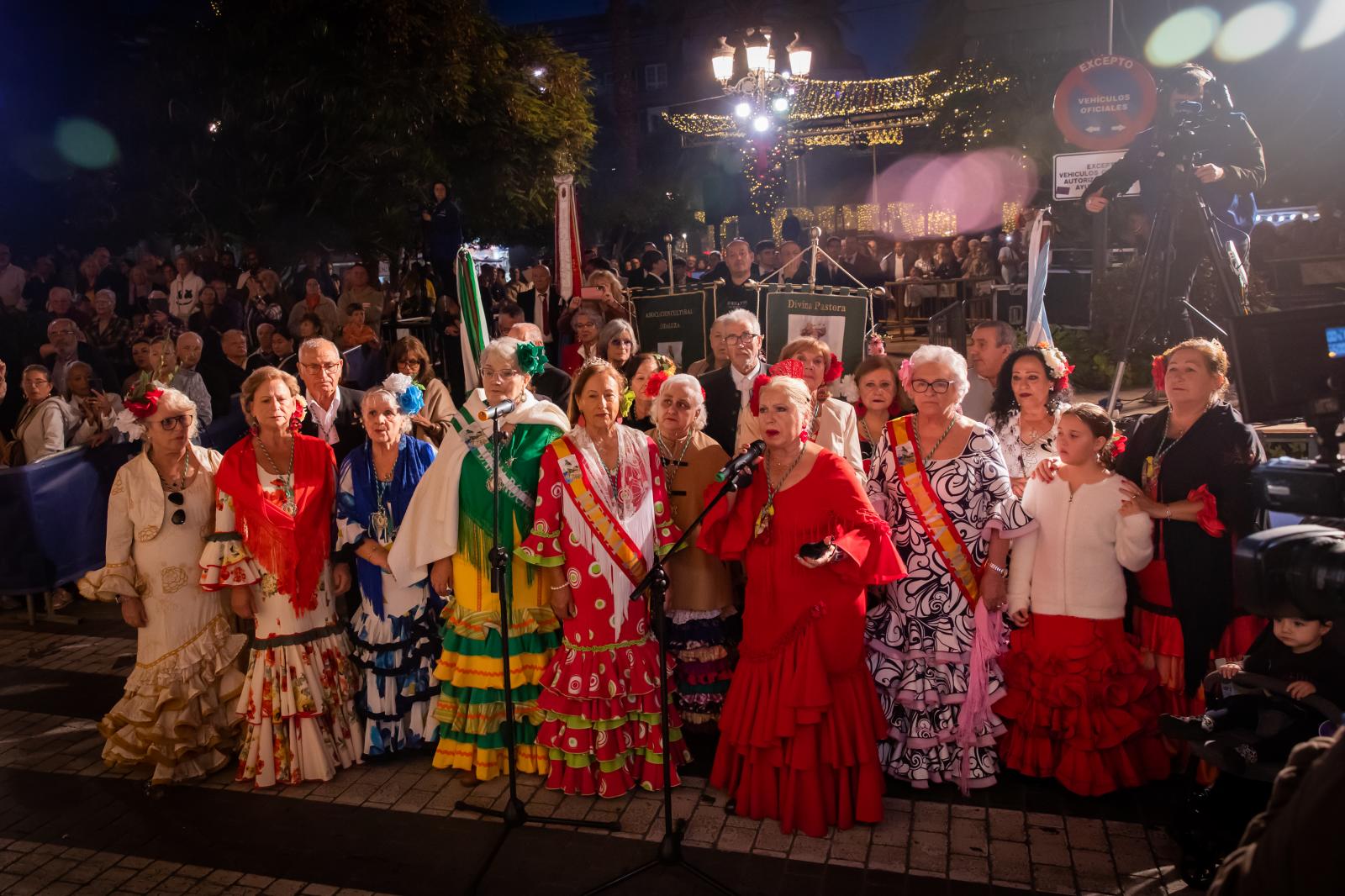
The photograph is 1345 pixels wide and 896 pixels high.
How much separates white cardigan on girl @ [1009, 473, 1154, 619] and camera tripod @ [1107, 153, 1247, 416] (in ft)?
7.40

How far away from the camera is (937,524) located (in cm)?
482

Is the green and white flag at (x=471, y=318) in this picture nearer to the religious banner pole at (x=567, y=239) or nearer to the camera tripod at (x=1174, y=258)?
the religious banner pole at (x=567, y=239)

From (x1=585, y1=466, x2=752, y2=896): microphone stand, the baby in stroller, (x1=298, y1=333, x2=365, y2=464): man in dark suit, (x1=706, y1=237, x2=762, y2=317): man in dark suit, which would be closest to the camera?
the baby in stroller

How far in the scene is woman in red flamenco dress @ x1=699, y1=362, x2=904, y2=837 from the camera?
4.44m

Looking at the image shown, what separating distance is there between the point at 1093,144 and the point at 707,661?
7.03 meters

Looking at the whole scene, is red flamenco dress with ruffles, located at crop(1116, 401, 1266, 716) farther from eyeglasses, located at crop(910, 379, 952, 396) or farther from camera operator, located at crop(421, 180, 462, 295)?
camera operator, located at crop(421, 180, 462, 295)

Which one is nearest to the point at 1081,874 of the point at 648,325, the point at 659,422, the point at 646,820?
the point at 646,820

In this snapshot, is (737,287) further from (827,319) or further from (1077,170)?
(1077,170)

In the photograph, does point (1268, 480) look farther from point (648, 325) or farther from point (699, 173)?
point (699, 173)

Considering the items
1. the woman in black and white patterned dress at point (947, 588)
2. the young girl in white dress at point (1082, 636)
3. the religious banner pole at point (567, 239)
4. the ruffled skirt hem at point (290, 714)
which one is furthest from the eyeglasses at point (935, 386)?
the religious banner pole at point (567, 239)

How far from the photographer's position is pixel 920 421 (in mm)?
4949

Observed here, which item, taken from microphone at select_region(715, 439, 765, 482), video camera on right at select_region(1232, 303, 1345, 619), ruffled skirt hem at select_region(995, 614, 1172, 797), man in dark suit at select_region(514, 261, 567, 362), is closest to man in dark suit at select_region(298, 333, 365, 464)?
microphone at select_region(715, 439, 765, 482)

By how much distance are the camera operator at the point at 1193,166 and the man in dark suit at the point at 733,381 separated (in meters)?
2.70

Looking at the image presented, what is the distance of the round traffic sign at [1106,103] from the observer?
9234 millimetres
